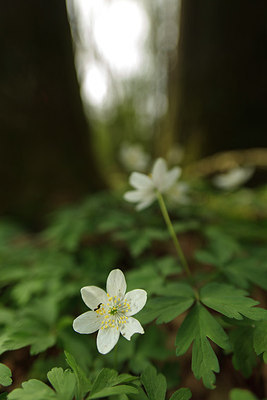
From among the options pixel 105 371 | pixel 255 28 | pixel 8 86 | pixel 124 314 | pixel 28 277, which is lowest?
pixel 105 371

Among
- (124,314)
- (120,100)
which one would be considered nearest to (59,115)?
(124,314)

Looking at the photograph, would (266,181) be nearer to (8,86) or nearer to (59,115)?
(59,115)

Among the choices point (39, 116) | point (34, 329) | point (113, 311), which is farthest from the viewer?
point (39, 116)

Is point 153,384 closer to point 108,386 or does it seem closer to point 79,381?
point 108,386

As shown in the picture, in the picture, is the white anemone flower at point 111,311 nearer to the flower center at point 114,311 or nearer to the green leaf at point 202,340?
the flower center at point 114,311

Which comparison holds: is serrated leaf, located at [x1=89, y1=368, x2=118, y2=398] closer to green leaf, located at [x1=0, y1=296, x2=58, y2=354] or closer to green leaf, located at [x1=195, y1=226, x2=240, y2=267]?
green leaf, located at [x1=0, y1=296, x2=58, y2=354]

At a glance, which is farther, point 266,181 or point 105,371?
point 266,181

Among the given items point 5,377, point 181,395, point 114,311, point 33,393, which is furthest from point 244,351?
point 5,377

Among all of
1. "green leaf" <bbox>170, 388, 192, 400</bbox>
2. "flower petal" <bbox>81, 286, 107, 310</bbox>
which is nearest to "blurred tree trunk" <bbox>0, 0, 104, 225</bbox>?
"flower petal" <bbox>81, 286, 107, 310</bbox>
